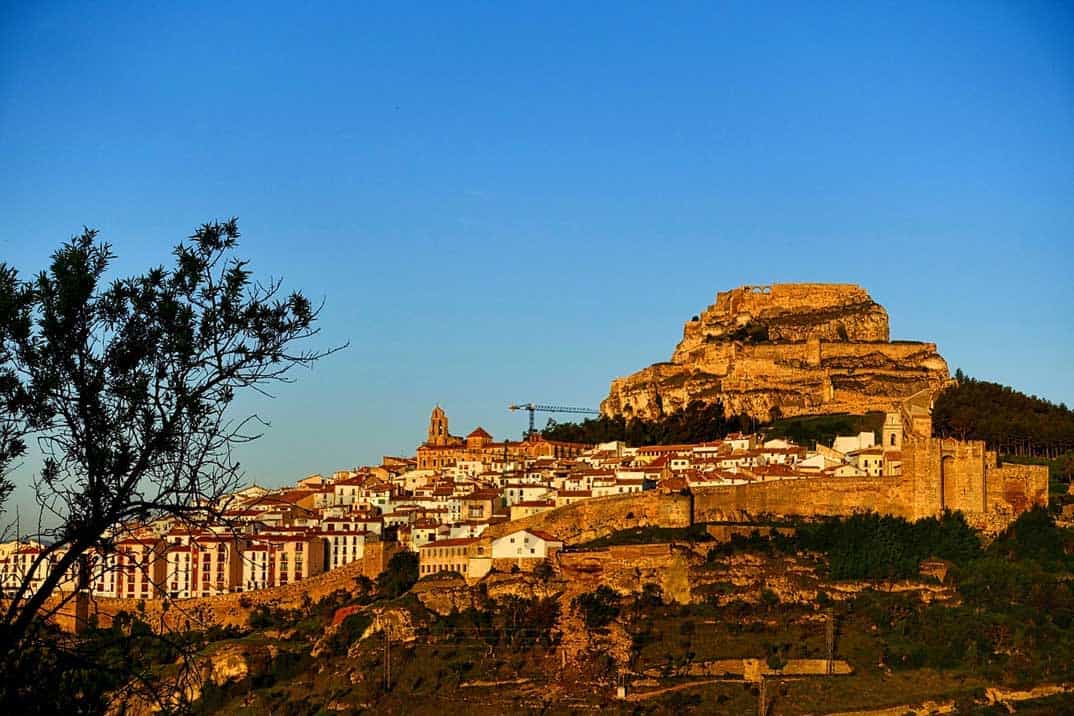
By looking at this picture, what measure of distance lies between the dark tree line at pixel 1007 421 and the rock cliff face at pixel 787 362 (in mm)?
4117

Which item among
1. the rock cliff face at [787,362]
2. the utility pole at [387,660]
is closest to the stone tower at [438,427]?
the rock cliff face at [787,362]

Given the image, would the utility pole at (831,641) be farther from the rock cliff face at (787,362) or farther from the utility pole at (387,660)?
the rock cliff face at (787,362)

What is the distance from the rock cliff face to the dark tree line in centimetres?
412

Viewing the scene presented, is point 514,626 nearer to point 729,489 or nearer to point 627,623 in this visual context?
point 627,623

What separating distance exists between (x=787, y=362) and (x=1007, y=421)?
621 inches

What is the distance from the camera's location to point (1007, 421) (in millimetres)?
59594

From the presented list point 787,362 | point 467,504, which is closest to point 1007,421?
point 787,362

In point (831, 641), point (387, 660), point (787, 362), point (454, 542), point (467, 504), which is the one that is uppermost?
point (787, 362)

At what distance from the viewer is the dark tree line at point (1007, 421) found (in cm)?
5812

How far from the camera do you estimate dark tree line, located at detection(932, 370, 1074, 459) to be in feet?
191

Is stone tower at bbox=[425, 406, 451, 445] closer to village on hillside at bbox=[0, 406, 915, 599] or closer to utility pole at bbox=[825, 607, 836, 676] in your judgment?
village on hillside at bbox=[0, 406, 915, 599]

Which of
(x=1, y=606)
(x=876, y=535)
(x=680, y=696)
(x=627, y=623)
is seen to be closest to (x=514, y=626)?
(x=627, y=623)

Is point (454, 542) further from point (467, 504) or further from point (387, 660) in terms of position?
point (387, 660)

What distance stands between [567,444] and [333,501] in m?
15.0
